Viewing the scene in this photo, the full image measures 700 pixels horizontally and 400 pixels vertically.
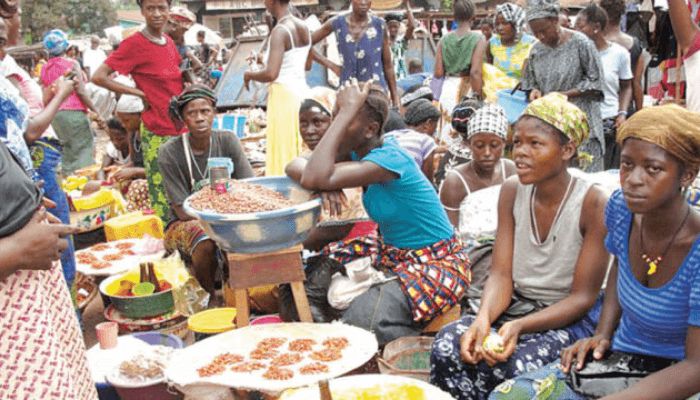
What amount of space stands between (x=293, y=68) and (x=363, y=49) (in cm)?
99

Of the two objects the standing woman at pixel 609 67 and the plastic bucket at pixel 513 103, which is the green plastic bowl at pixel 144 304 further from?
the standing woman at pixel 609 67

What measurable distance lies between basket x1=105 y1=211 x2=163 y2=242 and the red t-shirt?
666 millimetres

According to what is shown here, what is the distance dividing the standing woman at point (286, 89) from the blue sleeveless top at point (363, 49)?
79 centimetres

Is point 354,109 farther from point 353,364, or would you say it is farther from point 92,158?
point 92,158

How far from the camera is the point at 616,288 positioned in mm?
2314

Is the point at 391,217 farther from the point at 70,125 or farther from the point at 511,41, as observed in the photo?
the point at 70,125

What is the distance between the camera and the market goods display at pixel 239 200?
2.69 meters

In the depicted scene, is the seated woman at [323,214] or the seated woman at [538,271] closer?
the seated woman at [538,271]

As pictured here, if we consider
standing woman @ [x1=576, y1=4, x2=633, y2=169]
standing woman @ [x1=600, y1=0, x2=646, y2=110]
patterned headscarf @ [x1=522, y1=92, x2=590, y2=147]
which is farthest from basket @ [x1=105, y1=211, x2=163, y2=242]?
standing woman @ [x1=600, y1=0, x2=646, y2=110]

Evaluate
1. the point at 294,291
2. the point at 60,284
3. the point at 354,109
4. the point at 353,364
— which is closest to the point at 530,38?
the point at 354,109

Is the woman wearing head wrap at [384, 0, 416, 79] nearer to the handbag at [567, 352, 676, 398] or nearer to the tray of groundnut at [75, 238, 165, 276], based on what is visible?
the tray of groundnut at [75, 238, 165, 276]

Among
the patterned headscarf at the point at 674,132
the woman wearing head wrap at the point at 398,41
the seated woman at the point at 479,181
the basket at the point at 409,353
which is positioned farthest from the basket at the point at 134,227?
the woman wearing head wrap at the point at 398,41

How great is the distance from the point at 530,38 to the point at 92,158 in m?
5.67

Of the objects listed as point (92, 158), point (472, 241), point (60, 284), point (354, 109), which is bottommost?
point (92, 158)
